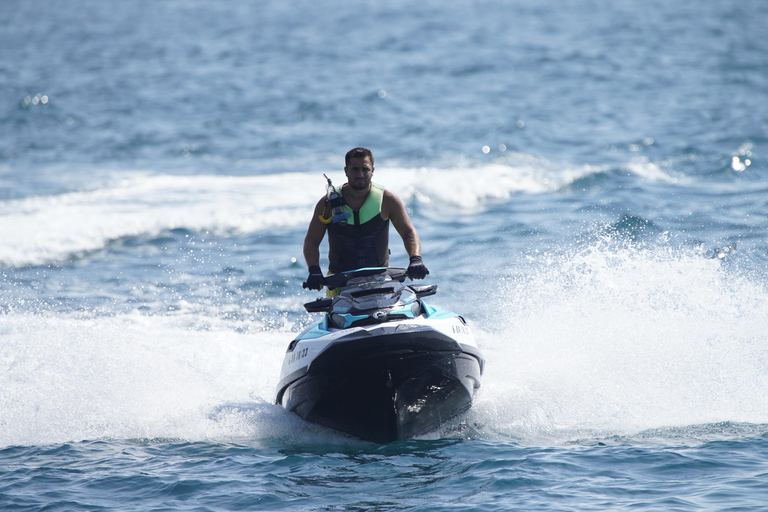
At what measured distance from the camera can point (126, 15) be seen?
159 feet

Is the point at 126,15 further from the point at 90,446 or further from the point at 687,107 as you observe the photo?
the point at 90,446

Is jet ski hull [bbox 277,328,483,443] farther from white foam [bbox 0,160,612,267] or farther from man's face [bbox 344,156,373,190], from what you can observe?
white foam [bbox 0,160,612,267]

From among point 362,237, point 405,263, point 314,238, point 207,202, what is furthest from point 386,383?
point 207,202

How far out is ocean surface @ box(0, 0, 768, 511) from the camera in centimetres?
583

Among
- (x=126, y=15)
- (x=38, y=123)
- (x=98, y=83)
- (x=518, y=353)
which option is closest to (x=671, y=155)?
(x=518, y=353)

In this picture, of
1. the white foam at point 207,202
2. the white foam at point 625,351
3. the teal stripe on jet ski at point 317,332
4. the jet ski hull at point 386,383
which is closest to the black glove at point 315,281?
the teal stripe on jet ski at point 317,332

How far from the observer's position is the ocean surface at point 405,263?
19.1 feet

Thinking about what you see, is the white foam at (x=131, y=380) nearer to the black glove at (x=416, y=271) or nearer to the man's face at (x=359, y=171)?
the black glove at (x=416, y=271)

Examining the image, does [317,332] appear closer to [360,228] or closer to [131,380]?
[360,228]

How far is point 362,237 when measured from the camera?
22.4 feet

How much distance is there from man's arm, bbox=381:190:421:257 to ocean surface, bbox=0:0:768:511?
140 cm

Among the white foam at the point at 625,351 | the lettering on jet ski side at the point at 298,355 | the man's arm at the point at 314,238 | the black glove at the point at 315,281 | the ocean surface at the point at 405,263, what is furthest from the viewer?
the man's arm at the point at 314,238

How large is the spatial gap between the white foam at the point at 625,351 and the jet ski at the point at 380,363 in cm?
68

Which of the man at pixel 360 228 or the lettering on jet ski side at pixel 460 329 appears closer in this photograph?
the lettering on jet ski side at pixel 460 329
